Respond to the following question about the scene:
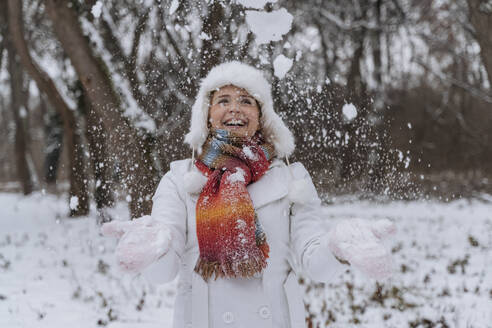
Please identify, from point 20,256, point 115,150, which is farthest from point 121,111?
point 20,256

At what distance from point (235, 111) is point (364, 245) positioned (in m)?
0.92

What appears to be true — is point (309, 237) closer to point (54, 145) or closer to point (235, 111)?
point (235, 111)

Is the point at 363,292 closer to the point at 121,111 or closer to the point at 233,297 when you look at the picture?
the point at 121,111

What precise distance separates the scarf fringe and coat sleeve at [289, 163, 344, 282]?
0.18m

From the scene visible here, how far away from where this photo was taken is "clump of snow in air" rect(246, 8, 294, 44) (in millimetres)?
3881

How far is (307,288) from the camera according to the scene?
17.3 feet

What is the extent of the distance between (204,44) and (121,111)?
1.01 m

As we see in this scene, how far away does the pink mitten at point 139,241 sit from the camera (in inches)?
60.4

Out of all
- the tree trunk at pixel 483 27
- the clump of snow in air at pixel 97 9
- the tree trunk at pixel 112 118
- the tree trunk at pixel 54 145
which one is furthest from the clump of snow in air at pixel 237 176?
the tree trunk at pixel 54 145

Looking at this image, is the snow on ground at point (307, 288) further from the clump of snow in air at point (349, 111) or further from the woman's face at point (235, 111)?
the woman's face at point (235, 111)

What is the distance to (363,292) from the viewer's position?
495cm

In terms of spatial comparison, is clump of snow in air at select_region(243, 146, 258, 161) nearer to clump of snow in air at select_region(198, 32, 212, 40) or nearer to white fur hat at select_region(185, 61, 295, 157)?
white fur hat at select_region(185, 61, 295, 157)

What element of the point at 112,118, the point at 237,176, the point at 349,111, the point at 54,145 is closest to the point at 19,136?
the point at 54,145

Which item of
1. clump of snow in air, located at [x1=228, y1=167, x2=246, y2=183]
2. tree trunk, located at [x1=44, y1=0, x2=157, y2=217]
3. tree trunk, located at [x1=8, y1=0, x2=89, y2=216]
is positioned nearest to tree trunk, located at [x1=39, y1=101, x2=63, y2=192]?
tree trunk, located at [x1=8, y1=0, x2=89, y2=216]
